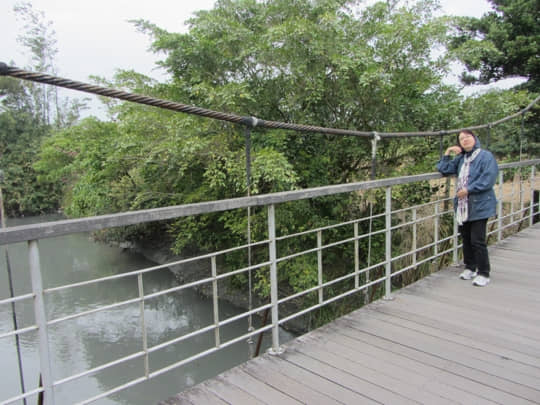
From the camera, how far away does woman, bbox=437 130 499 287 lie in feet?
8.26

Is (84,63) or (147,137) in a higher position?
(84,63)

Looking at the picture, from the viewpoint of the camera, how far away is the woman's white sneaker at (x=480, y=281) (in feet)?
8.63

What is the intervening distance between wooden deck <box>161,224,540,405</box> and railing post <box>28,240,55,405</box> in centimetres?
44

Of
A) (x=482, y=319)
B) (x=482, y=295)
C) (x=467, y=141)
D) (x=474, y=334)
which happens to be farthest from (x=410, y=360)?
(x=467, y=141)

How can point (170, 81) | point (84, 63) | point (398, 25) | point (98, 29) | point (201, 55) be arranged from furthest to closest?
point (84, 63) < point (98, 29) < point (170, 81) < point (201, 55) < point (398, 25)

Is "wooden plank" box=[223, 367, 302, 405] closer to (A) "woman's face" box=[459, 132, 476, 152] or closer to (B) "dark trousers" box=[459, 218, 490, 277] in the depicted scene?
(B) "dark trousers" box=[459, 218, 490, 277]

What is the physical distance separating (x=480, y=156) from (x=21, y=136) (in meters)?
18.4

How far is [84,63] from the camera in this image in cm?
1630

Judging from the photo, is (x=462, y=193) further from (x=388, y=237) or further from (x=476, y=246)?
(x=388, y=237)

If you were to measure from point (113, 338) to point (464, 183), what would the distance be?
6.03m

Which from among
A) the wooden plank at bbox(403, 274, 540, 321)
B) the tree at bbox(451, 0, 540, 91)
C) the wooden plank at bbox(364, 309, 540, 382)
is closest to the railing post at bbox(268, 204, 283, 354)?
the wooden plank at bbox(364, 309, 540, 382)

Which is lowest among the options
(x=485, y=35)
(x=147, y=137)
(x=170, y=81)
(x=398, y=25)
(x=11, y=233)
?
(x=11, y=233)

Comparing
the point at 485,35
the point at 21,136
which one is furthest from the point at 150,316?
the point at 21,136

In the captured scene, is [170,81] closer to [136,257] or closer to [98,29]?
[136,257]
